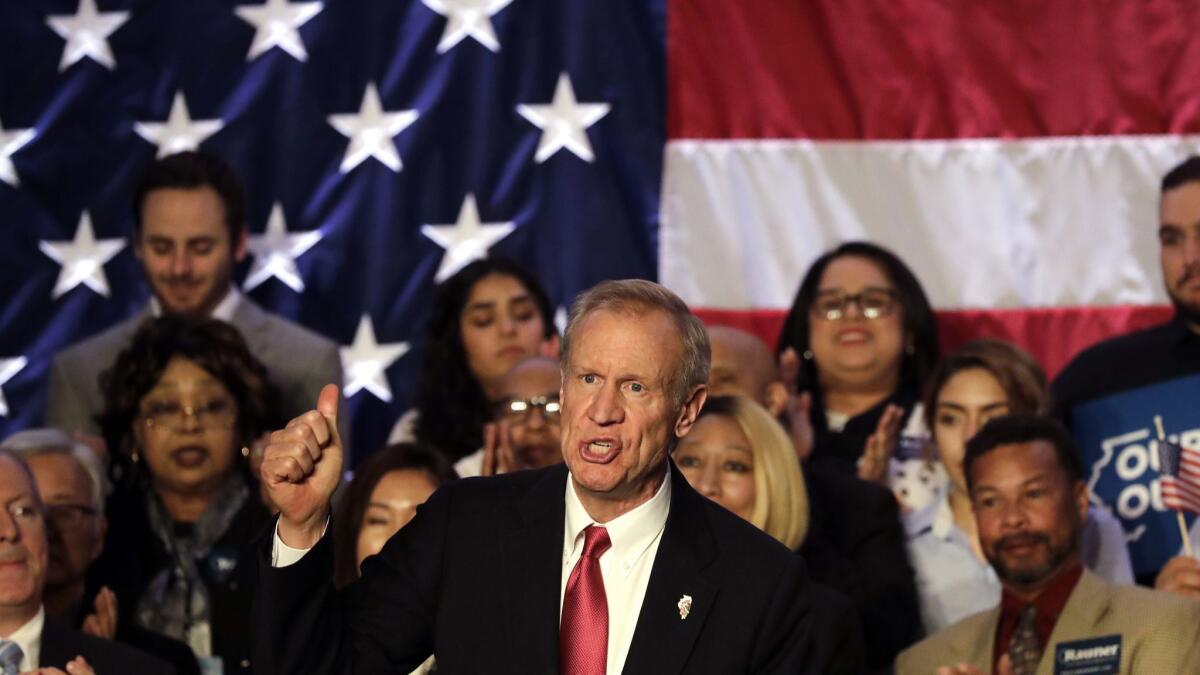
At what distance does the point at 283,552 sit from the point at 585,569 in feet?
1.45

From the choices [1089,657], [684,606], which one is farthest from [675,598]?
[1089,657]

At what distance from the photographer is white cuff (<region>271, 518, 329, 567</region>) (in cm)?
266

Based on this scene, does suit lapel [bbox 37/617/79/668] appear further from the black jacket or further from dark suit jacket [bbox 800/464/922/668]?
dark suit jacket [bbox 800/464/922/668]

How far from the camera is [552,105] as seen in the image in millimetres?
6465

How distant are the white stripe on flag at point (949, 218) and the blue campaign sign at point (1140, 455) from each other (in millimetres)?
1180

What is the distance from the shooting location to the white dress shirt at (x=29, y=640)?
3.94m

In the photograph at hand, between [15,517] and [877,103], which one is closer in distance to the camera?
[15,517]

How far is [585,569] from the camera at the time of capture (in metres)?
2.77

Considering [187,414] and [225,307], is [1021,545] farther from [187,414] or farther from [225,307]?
[225,307]

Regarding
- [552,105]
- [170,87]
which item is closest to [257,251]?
[170,87]

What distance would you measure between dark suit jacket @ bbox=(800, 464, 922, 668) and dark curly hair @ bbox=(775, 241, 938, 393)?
676 mm

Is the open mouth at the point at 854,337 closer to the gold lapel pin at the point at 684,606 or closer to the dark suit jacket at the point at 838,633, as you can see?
the dark suit jacket at the point at 838,633

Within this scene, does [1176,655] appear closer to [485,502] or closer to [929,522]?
[929,522]

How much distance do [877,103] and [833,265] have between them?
1.15m
